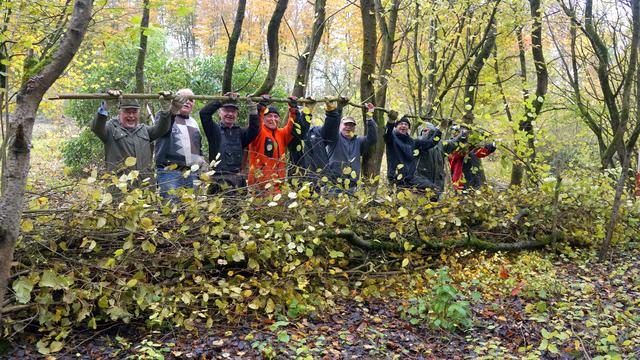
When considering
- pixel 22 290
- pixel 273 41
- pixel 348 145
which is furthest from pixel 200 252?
pixel 273 41

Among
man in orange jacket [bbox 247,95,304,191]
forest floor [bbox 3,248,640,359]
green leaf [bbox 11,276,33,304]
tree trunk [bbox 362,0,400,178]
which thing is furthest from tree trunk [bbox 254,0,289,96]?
green leaf [bbox 11,276,33,304]

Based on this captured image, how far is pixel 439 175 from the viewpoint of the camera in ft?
25.5

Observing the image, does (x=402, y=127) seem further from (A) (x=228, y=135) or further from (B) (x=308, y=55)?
(A) (x=228, y=135)

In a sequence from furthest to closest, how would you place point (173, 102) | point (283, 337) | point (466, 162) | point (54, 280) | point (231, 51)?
point (466, 162) < point (231, 51) < point (173, 102) < point (283, 337) < point (54, 280)

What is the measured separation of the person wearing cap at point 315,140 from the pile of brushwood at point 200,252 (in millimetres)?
1071

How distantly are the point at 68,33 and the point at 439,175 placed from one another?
6003 mm

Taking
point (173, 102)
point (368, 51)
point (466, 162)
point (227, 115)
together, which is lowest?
point (466, 162)

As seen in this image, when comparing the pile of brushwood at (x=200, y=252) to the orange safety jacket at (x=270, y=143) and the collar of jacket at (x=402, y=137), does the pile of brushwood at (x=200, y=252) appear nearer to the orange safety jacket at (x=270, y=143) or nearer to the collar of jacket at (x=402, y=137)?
the orange safety jacket at (x=270, y=143)

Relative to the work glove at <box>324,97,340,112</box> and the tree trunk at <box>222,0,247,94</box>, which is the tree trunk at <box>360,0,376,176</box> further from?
the tree trunk at <box>222,0,247,94</box>

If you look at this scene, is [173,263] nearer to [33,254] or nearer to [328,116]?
[33,254]

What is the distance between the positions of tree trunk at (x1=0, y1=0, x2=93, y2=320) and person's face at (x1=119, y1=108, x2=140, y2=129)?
9.57 ft

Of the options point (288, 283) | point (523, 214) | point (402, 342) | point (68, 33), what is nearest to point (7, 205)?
point (68, 33)

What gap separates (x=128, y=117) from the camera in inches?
220

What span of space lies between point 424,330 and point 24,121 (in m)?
3.22
